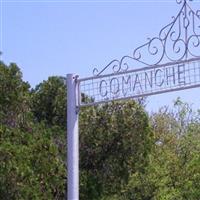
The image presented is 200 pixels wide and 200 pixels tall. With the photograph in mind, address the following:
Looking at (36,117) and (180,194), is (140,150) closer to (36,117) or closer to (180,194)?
(36,117)

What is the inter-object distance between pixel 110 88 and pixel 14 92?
4.23m

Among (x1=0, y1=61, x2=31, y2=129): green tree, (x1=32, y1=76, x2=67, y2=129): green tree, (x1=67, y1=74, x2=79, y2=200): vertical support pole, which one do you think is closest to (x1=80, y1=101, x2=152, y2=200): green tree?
(x1=32, y1=76, x2=67, y2=129): green tree

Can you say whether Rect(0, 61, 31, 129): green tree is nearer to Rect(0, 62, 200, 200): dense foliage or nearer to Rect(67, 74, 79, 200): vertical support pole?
Rect(0, 62, 200, 200): dense foliage

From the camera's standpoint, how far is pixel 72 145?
256 inches

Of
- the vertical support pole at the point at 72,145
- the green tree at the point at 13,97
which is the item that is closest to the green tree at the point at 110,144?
the green tree at the point at 13,97

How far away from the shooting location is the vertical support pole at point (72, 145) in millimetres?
6441

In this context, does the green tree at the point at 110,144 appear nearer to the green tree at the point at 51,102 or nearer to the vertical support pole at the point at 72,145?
the green tree at the point at 51,102

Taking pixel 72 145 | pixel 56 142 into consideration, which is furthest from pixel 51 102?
pixel 72 145

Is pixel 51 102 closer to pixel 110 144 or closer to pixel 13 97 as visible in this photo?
pixel 110 144

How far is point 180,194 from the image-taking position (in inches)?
637

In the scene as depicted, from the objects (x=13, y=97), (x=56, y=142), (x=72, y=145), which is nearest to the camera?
(x=72, y=145)

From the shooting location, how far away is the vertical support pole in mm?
6441

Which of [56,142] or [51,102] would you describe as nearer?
[56,142]

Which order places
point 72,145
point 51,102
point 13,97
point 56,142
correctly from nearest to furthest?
point 72,145 < point 13,97 < point 56,142 < point 51,102
